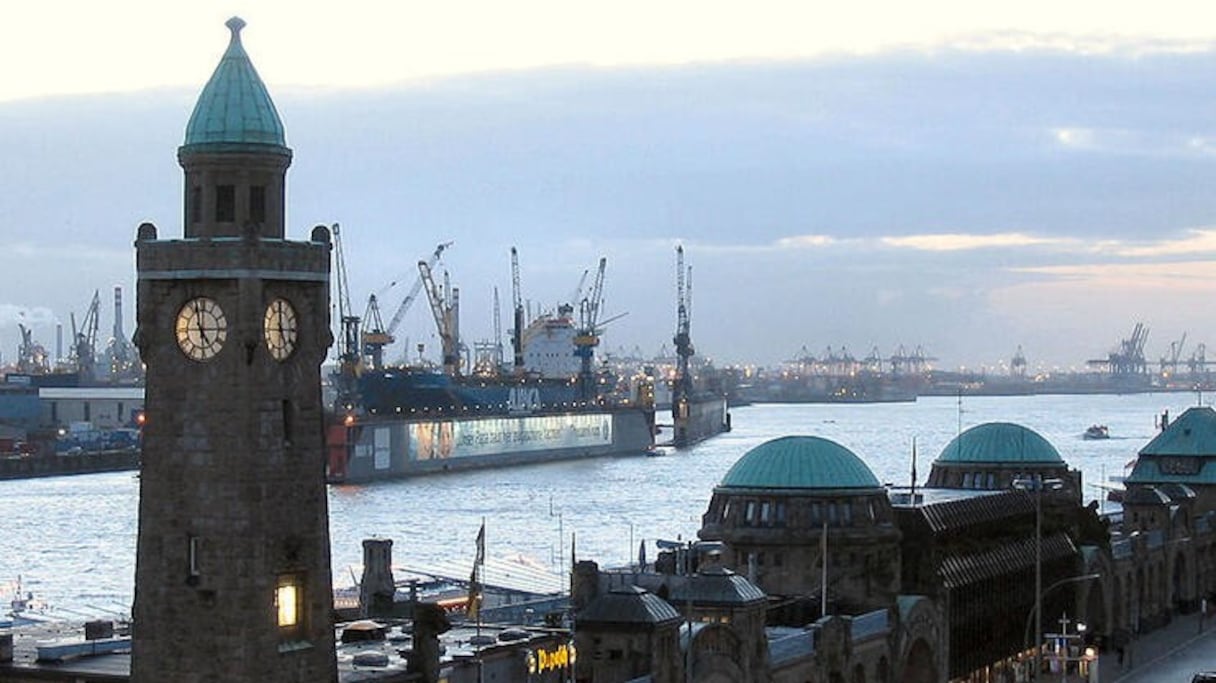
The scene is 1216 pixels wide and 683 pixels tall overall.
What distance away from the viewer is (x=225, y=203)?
37.7 m

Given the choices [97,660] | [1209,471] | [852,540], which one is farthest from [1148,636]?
[97,660]

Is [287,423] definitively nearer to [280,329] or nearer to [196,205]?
[280,329]

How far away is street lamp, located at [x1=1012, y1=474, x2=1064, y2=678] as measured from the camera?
88.9 m

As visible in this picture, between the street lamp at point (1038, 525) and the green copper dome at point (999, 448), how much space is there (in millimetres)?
1701

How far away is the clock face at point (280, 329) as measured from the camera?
37688 millimetres

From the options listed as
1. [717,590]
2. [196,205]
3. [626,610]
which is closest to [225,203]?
[196,205]

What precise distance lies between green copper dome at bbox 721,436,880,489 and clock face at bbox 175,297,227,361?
1860 inches

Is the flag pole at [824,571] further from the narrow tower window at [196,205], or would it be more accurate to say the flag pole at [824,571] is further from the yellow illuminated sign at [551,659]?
the narrow tower window at [196,205]

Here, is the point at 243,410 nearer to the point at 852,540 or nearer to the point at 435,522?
the point at 852,540

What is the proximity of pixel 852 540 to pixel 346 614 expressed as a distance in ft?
59.9

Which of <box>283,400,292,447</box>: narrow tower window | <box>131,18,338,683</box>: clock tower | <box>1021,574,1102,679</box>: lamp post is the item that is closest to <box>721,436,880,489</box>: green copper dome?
<box>1021,574,1102,679</box>: lamp post

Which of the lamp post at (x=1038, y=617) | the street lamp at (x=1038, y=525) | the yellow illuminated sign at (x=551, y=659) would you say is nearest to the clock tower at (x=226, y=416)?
the yellow illuminated sign at (x=551, y=659)

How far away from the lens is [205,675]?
1458 inches

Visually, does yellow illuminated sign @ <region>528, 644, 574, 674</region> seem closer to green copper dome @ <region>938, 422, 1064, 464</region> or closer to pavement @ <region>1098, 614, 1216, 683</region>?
pavement @ <region>1098, 614, 1216, 683</region>
